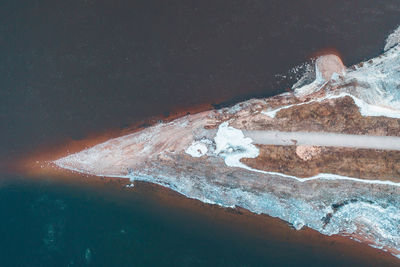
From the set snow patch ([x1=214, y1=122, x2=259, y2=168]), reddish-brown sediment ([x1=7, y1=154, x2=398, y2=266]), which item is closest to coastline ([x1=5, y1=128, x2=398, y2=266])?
reddish-brown sediment ([x1=7, y1=154, x2=398, y2=266])

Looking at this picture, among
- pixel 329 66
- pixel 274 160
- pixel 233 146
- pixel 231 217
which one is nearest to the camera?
pixel 274 160

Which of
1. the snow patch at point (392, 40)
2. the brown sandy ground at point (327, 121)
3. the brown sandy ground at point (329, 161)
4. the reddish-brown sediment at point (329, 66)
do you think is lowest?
the brown sandy ground at point (329, 161)

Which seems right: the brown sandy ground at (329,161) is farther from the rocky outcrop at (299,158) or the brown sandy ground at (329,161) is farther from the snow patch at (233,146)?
the snow patch at (233,146)

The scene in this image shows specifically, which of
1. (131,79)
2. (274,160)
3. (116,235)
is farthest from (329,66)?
(116,235)

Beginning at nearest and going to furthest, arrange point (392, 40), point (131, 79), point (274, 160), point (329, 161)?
point (329, 161), point (274, 160), point (392, 40), point (131, 79)

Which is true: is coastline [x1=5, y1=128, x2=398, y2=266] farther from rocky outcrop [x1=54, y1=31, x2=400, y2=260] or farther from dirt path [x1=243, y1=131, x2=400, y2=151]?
dirt path [x1=243, y1=131, x2=400, y2=151]

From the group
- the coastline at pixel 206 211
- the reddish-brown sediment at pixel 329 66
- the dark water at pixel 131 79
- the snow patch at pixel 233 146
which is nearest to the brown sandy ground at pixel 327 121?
the snow patch at pixel 233 146

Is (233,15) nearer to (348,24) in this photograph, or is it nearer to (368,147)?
(348,24)

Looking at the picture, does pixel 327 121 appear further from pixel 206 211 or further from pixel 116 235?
pixel 116 235

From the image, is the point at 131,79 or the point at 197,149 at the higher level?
the point at 131,79

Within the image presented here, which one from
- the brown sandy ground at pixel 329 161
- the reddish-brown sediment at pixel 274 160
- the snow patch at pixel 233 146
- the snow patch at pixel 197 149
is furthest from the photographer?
the snow patch at pixel 197 149
